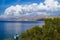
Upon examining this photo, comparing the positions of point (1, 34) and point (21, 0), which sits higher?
point (21, 0)

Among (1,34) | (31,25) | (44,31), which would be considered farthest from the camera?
(1,34)

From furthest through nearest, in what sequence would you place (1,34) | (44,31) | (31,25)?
1. (1,34)
2. (31,25)
3. (44,31)

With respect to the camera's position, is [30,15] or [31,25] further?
[30,15]

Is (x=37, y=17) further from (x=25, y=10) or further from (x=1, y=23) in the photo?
(x=1, y=23)

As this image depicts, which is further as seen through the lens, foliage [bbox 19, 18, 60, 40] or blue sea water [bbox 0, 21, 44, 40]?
blue sea water [bbox 0, 21, 44, 40]

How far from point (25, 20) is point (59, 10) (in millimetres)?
595

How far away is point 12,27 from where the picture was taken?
257 cm

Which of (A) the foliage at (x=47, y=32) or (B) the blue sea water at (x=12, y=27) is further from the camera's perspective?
(B) the blue sea water at (x=12, y=27)

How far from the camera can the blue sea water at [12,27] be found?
252 centimetres

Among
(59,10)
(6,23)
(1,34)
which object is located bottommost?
(1,34)

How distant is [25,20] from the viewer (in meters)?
2.61

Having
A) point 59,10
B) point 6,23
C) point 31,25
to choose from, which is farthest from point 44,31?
point 6,23

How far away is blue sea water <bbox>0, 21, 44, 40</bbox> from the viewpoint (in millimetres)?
2517

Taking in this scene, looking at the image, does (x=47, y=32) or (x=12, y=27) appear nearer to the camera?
(x=47, y=32)
